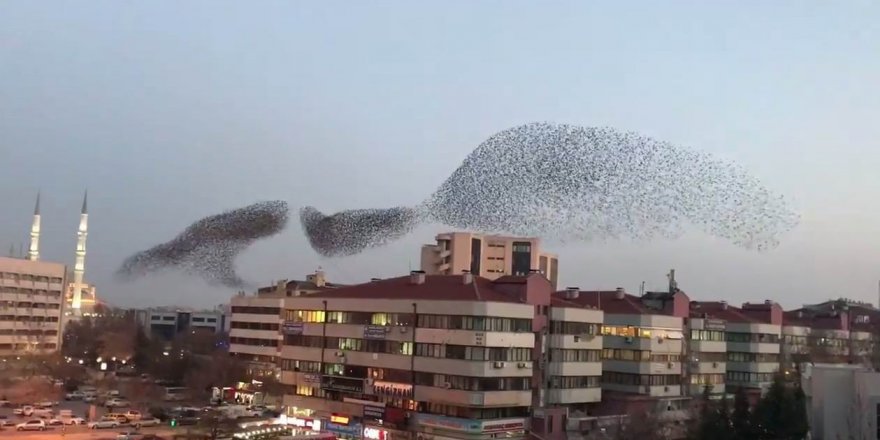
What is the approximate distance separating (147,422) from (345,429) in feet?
35.3

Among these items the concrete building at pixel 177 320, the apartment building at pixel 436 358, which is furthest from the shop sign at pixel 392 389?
the concrete building at pixel 177 320

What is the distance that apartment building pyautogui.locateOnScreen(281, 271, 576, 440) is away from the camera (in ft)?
102

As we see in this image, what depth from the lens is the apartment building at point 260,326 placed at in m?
54.8

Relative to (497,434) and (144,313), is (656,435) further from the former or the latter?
(144,313)

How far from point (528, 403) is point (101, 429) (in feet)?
61.3

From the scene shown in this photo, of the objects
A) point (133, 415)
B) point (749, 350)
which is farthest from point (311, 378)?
point (749, 350)

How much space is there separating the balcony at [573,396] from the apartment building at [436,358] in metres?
0.05

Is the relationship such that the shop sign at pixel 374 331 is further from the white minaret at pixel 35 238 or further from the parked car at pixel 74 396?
the white minaret at pixel 35 238

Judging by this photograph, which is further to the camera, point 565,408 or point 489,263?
point 489,263

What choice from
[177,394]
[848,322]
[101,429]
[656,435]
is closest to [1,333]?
[177,394]

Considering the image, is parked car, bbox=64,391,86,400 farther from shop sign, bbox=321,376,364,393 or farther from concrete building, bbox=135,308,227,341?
concrete building, bbox=135,308,227,341

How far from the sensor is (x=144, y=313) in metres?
99.5

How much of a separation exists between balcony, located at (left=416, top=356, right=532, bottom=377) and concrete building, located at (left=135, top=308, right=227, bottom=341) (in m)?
70.7

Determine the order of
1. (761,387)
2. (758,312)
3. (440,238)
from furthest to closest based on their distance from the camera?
1. (440,238)
2. (758,312)
3. (761,387)
